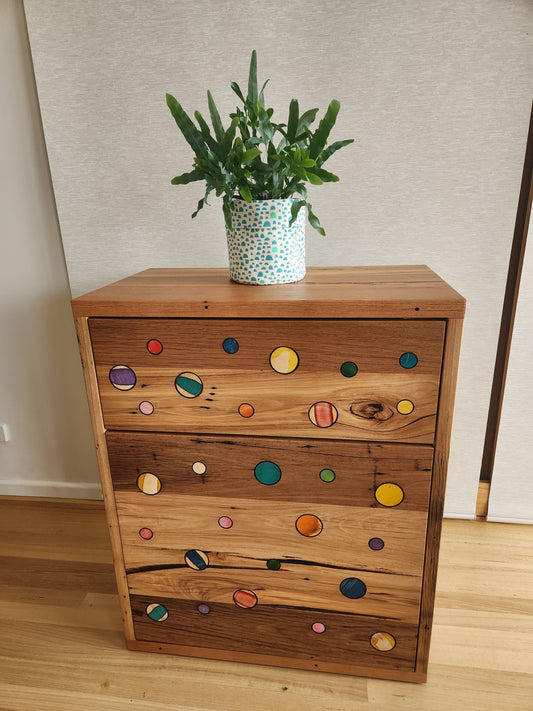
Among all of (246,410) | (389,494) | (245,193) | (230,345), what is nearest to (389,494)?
(389,494)

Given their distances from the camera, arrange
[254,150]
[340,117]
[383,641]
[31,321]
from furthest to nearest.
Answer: [31,321] → [340,117] → [383,641] → [254,150]

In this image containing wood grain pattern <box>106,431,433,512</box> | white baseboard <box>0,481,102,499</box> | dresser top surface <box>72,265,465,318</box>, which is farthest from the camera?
white baseboard <box>0,481,102,499</box>

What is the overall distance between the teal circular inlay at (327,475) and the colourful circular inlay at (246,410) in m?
0.19

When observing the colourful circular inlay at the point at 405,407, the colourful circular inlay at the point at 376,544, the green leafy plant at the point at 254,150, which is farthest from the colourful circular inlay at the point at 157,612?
the green leafy plant at the point at 254,150

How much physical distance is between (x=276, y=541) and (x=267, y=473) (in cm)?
17

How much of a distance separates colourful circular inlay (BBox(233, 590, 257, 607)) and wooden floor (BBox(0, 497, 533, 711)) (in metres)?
0.18

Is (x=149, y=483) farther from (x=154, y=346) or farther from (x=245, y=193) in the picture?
(x=245, y=193)

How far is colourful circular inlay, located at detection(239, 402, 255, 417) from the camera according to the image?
0.98 m

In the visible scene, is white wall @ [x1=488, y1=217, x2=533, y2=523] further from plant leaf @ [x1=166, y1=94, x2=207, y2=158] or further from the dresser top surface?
plant leaf @ [x1=166, y1=94, x2=207, y2=158]

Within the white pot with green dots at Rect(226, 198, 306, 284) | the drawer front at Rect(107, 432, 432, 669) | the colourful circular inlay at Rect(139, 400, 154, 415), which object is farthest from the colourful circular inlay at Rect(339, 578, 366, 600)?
the white pot with green dots at Rect(226, 198, 306, 284)

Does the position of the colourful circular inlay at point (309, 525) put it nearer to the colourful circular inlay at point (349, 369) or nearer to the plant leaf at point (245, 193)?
the colourful circular inlay at point (349, 369)

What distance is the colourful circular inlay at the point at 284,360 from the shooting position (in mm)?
927

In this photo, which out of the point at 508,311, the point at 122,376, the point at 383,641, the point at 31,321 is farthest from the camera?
the point at 31,321

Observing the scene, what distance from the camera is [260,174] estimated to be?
3.23 feet
